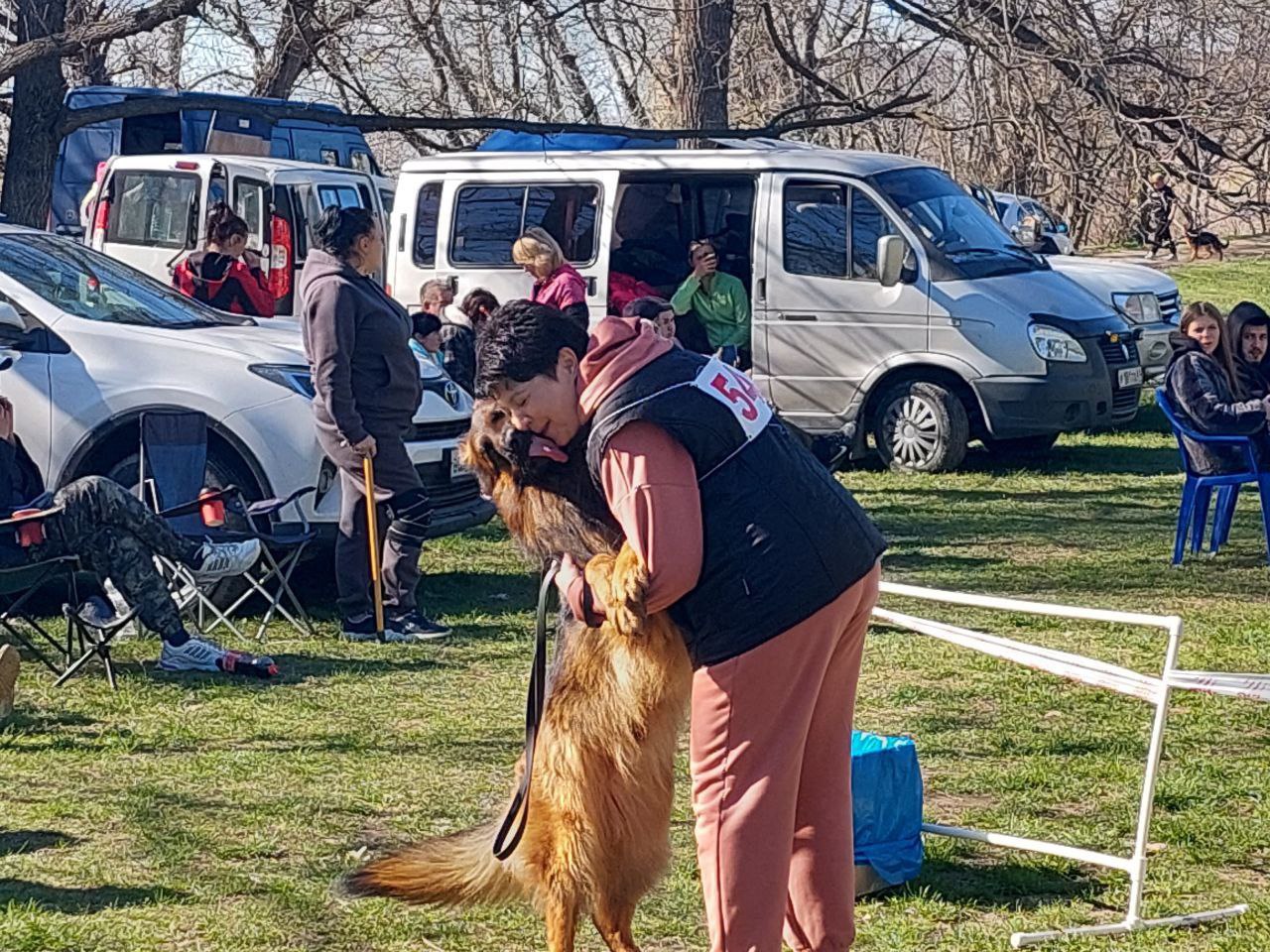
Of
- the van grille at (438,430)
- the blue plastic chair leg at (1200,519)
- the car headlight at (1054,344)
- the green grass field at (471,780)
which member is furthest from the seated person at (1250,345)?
the van grille at (438,430)

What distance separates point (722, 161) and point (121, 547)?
6834 millimetres

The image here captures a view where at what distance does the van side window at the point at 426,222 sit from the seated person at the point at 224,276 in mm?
1334

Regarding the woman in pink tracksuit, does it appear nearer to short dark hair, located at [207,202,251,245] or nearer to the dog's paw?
the dog's paw

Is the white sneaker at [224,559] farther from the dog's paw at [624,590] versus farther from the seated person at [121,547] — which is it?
the dog's paw at [624,590]

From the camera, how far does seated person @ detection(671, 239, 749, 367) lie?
12828mm

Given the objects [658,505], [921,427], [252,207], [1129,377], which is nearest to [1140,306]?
[1129,377]

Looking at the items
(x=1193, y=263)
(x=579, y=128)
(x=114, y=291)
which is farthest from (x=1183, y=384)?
(x=1193, y=263)

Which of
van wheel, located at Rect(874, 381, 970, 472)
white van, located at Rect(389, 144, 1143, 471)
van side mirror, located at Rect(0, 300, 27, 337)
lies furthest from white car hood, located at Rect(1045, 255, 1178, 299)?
van side mirror, located at Rect(0, 300, 27, 337)

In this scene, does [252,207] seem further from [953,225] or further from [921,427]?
[921,427]

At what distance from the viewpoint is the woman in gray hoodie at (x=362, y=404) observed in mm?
7805

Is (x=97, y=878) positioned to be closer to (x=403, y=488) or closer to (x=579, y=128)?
(x=403, y=488)

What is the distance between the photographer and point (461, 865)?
425cm

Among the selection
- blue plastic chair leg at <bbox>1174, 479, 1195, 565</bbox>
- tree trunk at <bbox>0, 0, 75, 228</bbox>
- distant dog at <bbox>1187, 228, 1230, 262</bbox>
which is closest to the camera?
blue plastic chair leg at <bbox>1174, 479, 1195, 565</bbox>

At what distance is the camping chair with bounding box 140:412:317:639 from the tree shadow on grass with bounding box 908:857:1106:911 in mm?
3884
